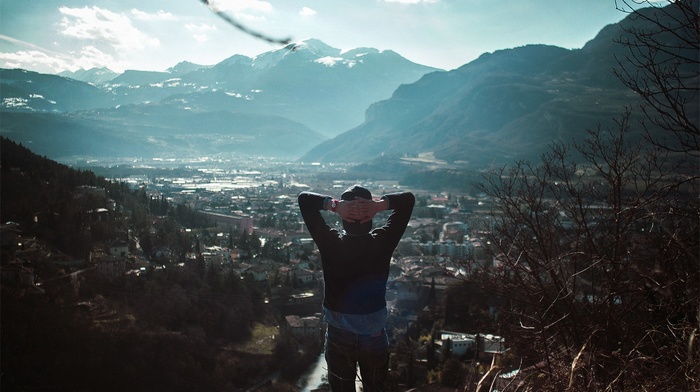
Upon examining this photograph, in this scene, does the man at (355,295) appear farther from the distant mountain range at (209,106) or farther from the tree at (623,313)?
the distant mountain range at (209,106)

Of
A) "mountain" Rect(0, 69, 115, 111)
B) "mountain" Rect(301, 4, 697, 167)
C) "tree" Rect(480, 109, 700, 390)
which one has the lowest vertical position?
"tree" Rect(480, 109, 700, 390)

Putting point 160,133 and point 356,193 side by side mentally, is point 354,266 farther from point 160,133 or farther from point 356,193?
point 160,133

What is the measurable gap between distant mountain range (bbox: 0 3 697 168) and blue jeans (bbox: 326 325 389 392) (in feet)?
24.9

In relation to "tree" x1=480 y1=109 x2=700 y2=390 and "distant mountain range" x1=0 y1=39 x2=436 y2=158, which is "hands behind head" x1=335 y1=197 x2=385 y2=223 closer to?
"tree" x1=480 y1=109 x2=700 y2=390

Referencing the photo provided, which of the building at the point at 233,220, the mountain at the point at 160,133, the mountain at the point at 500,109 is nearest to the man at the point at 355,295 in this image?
the building at the point at 233,220

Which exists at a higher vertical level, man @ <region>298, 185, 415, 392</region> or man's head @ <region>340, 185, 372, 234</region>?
man's head @ <region>340, 185, 372, 234</region>

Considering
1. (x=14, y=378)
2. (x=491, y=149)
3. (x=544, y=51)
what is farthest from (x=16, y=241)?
(x=544, y=51)

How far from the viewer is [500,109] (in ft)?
254

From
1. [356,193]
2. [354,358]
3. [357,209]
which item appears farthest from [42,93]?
[354,358]

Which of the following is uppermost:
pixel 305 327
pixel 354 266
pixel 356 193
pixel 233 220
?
pixel 356 193

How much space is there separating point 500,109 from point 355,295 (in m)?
79.9

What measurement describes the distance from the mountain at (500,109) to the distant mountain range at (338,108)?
0.29 metres

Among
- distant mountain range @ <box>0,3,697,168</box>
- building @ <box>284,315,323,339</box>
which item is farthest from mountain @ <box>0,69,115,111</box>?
building @ <box>284,315,323,339</box>

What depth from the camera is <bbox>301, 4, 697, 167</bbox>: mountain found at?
56.6 m
